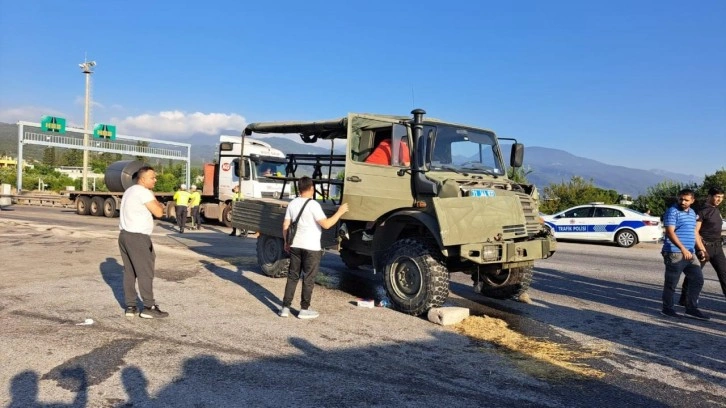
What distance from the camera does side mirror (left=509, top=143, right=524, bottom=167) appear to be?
7.84m

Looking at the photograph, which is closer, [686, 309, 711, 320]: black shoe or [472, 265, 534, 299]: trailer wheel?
[686, 309, 711, 320]: black shoe

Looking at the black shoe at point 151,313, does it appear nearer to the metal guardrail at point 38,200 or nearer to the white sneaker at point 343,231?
the white sneaker at point 343,231

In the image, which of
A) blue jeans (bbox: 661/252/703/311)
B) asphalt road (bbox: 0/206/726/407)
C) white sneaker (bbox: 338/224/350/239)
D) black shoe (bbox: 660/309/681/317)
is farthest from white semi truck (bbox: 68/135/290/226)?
black shoe (bbox: 660/309/681/317)

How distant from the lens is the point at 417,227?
6.99 m

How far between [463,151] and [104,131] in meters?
41.0

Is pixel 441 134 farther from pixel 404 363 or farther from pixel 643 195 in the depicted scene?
pixel 643 195

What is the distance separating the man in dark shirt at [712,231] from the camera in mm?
7258

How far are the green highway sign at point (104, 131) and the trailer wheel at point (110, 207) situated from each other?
18611 millimetres

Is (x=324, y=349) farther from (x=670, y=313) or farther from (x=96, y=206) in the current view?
(x=96, y=206)

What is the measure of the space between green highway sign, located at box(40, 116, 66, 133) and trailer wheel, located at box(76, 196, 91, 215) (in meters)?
14.4

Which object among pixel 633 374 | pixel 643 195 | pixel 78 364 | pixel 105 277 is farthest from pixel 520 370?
pixel 643 195

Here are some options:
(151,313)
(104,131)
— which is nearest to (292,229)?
(151,313)

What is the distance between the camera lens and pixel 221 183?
798 inches

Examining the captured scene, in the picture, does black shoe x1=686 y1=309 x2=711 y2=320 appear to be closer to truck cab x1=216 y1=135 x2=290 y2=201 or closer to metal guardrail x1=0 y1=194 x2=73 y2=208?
truck cab x1=216 y1=135 x2=290 y2=201
